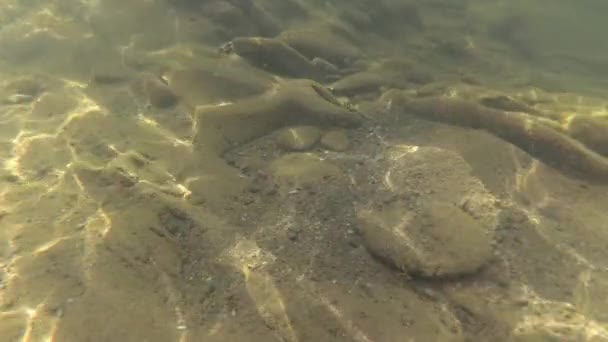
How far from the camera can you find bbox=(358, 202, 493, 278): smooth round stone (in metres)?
3.27

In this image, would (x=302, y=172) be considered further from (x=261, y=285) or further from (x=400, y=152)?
(x=261, y=285)

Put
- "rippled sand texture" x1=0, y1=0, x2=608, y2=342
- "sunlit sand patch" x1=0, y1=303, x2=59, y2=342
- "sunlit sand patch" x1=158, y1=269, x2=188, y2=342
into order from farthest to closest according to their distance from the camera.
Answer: "rippled sand texture" x1=0, y1=0, x2=608, y2=342, "sunlit sand patch" x1=158, y1=269, x2=188, y2=342, "sunlit sand patch" x1=0, y1=303, x2=59, y2=342

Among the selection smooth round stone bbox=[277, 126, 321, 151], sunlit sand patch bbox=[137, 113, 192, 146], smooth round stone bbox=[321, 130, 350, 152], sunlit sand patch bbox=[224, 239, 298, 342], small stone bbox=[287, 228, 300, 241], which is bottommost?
sunlit sand patch bbox=[137, 113, 192, 146]

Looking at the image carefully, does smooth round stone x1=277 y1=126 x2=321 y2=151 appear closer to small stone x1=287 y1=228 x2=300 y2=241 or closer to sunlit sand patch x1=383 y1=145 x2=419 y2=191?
sunlit sand patch x1=383 y1=145 x2=419 y2=191

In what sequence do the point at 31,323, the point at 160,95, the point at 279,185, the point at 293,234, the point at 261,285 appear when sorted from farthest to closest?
the point at 160,95
the point at 279,185
the point at 293,234
the point at 261,285
the point at 31,323

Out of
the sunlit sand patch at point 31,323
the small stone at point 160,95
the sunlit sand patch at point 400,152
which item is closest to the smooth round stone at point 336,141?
the sunlit sand patch at point 400,152

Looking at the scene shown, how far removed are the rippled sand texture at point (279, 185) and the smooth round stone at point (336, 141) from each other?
0.02 metres

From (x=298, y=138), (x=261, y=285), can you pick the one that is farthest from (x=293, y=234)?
(x=298, y=138)

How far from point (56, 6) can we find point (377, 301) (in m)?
6.56

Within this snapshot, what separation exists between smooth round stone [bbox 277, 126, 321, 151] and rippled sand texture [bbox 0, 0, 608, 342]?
0.03 m

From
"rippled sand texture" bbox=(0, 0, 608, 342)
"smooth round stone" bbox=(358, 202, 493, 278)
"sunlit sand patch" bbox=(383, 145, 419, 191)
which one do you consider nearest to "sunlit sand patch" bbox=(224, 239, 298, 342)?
"rippled sand texture" bbox=(0, 0, 608, 342)

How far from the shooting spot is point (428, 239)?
3.41m

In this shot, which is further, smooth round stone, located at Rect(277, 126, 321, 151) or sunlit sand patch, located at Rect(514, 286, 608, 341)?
smooth round stone, located at Rect(277, 126, 321, 151)

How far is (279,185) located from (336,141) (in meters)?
0.88
